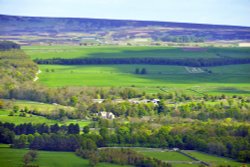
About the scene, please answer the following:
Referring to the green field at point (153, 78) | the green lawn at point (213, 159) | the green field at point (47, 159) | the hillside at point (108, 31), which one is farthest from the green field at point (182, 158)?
the hillside at point (108, 31)

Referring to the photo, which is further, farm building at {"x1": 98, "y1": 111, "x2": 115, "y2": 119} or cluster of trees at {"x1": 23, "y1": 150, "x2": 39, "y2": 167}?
farm building at {"x1": 98, "y1": 111, "x2": 115, "y2": 119}

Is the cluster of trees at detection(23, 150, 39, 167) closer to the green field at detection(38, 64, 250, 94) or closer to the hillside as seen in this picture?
the green field at detection(38, 64, 250, 94)

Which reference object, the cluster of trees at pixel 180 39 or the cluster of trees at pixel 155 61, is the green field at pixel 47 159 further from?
the cluster of trees at pixel 180 39

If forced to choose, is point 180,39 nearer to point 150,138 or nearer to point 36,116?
point 36,116

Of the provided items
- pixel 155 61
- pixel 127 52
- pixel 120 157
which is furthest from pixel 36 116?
pixel 127 52

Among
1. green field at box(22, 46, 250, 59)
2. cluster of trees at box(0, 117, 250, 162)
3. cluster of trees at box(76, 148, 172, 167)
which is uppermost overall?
green field at box(22, 46, 250, 59)

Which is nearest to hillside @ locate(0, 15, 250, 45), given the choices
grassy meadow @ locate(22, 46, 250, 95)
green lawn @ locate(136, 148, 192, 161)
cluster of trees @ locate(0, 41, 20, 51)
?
cluster of trees @ locate(0, 41, 20, 51)

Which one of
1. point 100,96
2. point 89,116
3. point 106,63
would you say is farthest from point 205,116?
point 106,63
